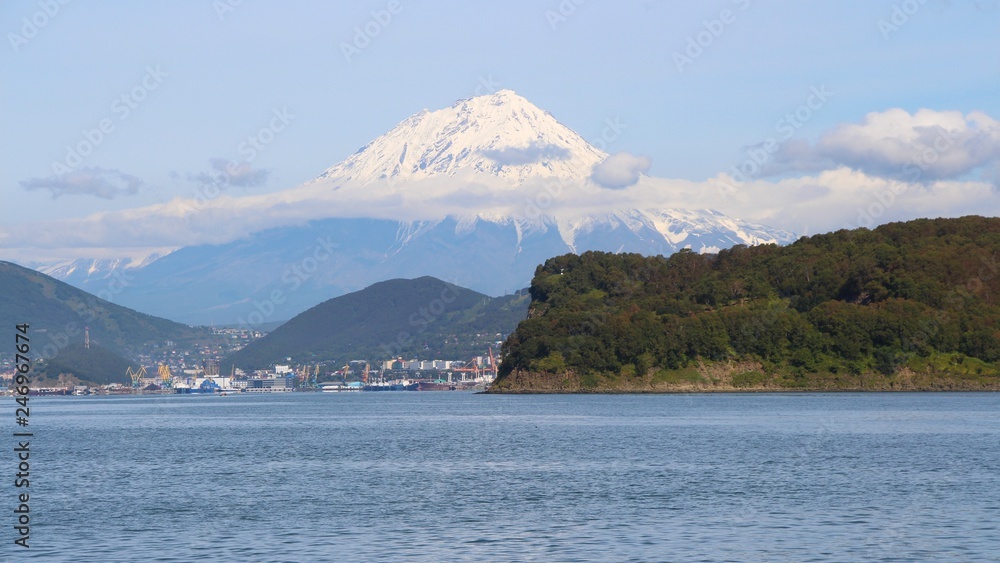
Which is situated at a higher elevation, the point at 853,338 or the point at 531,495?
the point at 853,338

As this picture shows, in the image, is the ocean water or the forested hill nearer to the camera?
the ocean water

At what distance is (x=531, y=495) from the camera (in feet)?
175

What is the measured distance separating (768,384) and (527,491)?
457ft

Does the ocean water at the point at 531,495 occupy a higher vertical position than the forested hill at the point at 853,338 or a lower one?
→ lower

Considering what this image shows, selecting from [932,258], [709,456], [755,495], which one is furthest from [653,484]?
[932,258]

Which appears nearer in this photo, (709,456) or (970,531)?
(970,531)

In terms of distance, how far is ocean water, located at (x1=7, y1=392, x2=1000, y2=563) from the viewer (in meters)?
39.7

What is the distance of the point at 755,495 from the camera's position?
52062 mm

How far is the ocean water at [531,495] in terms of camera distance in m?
39.7

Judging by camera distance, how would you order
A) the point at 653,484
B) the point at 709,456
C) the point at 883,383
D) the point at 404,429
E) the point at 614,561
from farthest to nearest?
the point at 883,383
the point at 404,429
the point at 709,456
the point at 653,484
the point at 614,561

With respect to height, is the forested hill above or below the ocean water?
above

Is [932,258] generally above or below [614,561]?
above

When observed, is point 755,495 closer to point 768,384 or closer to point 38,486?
point 38,486

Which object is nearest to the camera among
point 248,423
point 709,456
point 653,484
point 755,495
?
point 755,495
